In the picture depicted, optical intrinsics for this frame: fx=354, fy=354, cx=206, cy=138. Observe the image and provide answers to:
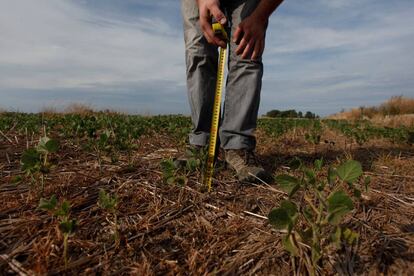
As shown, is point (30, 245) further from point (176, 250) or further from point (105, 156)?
point (105, 156)

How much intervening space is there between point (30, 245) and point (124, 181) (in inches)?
33.4

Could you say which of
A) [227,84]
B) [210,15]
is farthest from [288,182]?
[227,84]

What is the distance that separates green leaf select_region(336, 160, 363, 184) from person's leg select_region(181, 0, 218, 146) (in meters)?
1.57

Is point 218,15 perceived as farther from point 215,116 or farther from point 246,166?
point 246,166

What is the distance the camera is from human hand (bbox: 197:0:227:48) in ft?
7.82

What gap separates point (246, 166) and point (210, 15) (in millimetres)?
1132

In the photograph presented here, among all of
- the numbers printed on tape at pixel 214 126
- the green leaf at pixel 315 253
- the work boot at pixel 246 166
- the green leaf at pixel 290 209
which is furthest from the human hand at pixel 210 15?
the green leaf at pixel 315 253

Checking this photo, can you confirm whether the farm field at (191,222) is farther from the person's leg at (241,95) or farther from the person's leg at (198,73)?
the person's leg at (198,73)

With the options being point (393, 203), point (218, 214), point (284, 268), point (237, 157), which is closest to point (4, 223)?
point (218, 214)

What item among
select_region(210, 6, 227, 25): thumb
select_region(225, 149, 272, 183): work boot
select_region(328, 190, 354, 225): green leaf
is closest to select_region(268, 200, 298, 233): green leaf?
select_region(328, 190, 354, 225): green leaf

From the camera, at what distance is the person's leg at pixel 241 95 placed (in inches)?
113

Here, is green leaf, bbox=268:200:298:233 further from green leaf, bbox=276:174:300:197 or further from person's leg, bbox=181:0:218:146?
person's leg, bbox=181:0:218:146

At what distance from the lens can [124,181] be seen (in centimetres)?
233

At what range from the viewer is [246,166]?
2.68m
